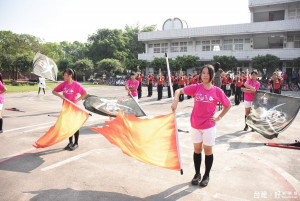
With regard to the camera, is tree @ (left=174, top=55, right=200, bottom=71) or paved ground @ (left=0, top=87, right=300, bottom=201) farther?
tree @ (left=174, top=55, right=200, bottom=71)

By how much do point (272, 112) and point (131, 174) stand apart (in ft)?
16.6

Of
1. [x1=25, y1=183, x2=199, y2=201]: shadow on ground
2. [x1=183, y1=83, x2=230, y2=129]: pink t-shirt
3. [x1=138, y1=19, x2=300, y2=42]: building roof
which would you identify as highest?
[x1=138, y1=19, x2=300, y2=42]: building roof

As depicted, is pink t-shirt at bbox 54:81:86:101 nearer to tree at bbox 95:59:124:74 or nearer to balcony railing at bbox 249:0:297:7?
balcony railing at bbox 249:0:297:7

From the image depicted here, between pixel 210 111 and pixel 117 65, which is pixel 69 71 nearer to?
pixel 210 111

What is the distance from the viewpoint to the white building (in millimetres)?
33094

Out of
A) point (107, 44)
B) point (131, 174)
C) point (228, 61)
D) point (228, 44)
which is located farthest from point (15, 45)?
point (131, 174)

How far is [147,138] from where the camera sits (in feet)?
14.4

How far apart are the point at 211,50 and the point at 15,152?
37.2 meters

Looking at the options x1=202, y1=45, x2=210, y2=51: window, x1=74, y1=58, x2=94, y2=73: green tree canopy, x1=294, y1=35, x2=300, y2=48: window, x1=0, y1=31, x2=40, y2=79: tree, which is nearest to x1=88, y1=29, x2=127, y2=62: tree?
x1=74, y1=58, x2=94, y2=73: green tree canopy

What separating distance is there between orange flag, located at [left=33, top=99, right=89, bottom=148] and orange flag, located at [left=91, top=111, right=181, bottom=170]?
59.5 inches

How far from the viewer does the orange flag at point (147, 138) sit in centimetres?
404

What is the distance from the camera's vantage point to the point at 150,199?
3887 mm

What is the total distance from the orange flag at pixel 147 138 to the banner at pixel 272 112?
4.07m

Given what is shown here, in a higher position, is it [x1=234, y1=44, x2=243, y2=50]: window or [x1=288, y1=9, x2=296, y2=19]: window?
[x1=288, y1=9, x2=296, y2=19]: window
